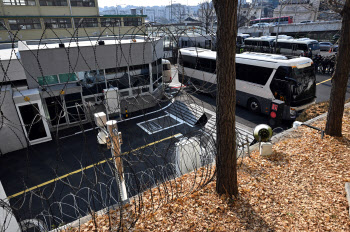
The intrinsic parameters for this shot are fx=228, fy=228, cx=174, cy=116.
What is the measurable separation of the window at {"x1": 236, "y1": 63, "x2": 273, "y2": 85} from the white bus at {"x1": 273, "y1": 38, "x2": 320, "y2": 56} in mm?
14905

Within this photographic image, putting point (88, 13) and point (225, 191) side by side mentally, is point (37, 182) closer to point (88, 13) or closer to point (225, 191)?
point (225, 191)

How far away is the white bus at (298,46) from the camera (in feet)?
80.5

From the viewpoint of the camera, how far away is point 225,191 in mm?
4930

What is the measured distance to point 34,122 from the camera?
10898 millimetres

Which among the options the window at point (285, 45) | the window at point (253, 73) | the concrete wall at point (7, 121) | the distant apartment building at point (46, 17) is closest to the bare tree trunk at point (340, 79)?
the window at point (253, 73)

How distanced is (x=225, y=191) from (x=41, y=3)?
35628 millimetres

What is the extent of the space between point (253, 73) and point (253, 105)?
177cm

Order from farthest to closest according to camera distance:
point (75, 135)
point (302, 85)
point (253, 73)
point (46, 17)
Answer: point (46, 17) → point (253, 73) → point (75, 135) → point (302, 85)

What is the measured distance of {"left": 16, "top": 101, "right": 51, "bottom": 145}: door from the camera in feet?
34.6

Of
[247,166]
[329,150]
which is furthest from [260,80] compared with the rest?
[247,166]

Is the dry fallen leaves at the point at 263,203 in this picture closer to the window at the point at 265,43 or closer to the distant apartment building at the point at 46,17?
the distant apartment building at the point at 46,17

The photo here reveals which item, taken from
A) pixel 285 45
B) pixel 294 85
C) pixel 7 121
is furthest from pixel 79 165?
pixel 285 45

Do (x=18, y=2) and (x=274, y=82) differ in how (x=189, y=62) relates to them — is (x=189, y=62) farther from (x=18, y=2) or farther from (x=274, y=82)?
(x=18, y=2)

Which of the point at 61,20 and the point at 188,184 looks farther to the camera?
the point at 61,20
